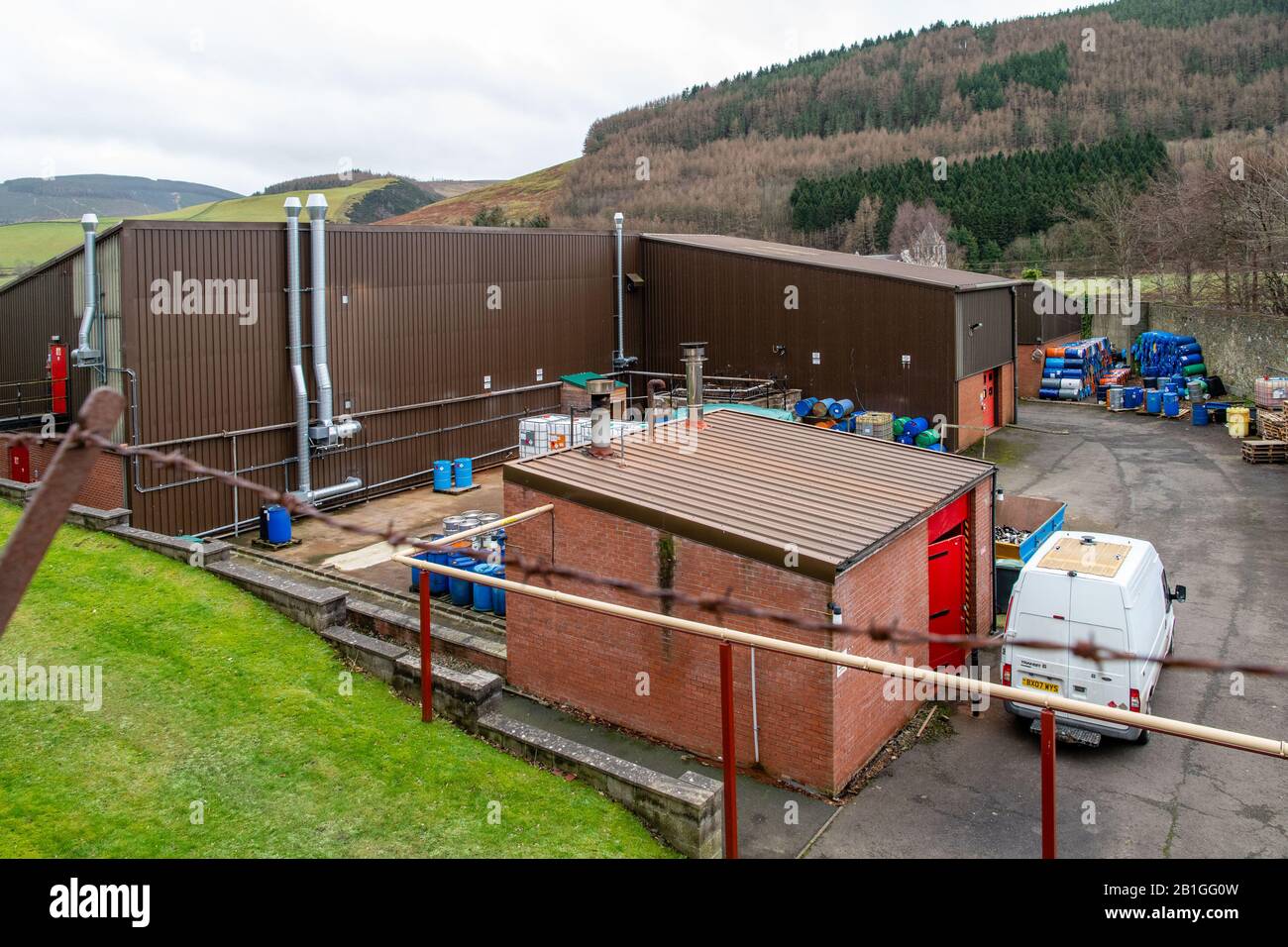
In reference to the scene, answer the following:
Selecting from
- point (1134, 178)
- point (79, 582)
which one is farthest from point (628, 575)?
point (1134, 178)

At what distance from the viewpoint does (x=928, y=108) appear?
135750mm

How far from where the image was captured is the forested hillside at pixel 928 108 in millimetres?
107250

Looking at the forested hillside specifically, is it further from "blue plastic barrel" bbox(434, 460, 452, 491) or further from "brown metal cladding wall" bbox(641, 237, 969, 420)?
"blue plastic barrel" bbox(434, 460, 452, 491)

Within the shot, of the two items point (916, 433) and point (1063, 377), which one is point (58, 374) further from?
point (1063, 377)

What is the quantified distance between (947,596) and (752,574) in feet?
16.2

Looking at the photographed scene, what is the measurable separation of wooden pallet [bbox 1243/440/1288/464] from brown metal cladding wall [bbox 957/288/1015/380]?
837 centimetres

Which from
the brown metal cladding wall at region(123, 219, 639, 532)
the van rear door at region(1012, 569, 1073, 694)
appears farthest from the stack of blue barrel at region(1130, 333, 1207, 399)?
the van rear door at region(1012, 569, 1073, 694)

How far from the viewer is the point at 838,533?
12.0 meters

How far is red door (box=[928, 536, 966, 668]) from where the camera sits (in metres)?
14.7

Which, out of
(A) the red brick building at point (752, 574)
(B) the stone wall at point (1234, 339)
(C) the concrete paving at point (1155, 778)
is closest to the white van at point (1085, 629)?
(C) the concrete paving at point (1155, 778)

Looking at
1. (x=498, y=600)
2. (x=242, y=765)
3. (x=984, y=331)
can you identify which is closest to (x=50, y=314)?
(x=498, y=600)
